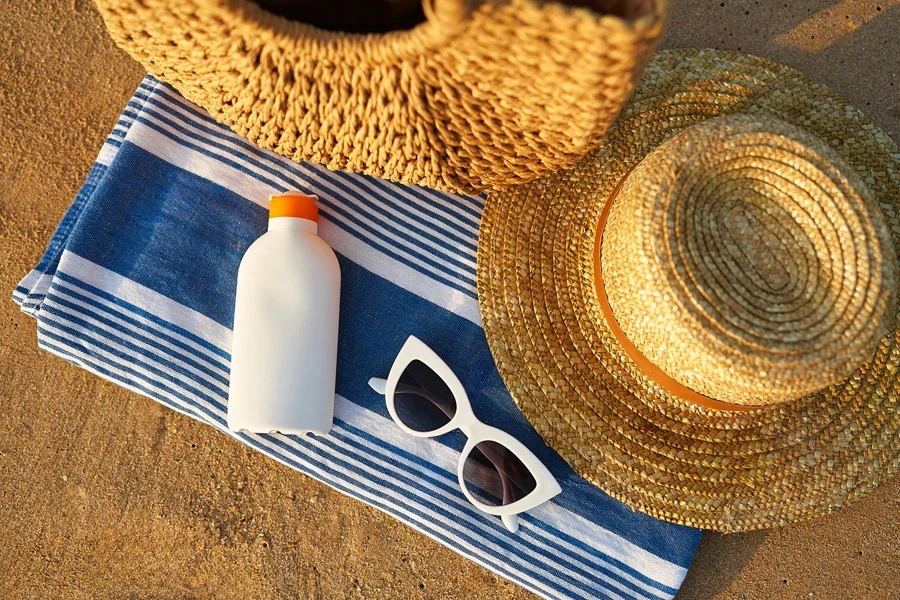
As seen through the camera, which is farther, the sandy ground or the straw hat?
the sandy ground

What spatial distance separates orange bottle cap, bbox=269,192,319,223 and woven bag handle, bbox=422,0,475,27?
0.33 m

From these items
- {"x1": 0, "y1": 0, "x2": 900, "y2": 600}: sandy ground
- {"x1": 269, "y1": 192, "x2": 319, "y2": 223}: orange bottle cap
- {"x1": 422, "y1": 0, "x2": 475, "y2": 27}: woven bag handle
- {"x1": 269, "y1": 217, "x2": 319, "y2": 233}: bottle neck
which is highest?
{"x1": 422, "y1": 0, "x2": 475, "y2": 27}: woven bag handle

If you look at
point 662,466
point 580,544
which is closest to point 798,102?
point 662,466

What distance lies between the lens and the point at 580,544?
74 cm

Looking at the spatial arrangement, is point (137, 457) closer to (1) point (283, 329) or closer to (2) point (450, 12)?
(1) point (283, 329)

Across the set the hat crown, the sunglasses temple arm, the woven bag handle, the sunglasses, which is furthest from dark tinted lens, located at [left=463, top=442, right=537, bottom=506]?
the woven bag handle

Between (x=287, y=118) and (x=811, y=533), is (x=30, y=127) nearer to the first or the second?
(x=287, y=118)

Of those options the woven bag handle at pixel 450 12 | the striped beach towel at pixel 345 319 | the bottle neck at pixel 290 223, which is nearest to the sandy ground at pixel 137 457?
the striped beach towel at pixel 345 319

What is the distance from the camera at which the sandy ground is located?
82 centimetres

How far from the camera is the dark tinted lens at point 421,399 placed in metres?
0.74

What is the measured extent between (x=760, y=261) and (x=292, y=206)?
48cm

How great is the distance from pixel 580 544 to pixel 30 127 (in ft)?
2.95

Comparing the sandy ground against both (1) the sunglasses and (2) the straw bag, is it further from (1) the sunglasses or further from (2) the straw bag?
(2) the straw bag

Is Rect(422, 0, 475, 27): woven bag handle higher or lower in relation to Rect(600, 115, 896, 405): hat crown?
higher
